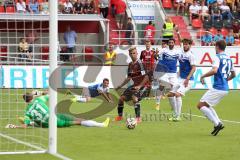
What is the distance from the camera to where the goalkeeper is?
659 inches

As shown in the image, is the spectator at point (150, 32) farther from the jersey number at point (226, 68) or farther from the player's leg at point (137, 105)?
the jersey number at point (226, 68)

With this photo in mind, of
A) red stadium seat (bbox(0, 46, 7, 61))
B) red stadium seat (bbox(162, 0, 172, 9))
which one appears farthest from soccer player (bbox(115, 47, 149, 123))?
red stadium seat (bbox(162, 0, 172, 9))

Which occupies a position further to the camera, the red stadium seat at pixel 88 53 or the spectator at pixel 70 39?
the spectator at pixel 70 39

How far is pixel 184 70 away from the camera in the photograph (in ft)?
65.8

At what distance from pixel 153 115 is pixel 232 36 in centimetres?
1910

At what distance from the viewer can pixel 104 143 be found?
1490 cm

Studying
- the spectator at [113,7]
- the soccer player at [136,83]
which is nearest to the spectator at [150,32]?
the spectator at [113,7]

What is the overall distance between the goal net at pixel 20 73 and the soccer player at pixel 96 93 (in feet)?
6.49

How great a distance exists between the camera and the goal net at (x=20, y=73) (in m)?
15.2

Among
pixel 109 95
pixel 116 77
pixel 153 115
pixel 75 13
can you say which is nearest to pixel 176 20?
pixel 75 13

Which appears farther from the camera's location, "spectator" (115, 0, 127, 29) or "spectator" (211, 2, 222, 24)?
"spectator" (211, 2, 222, 24)

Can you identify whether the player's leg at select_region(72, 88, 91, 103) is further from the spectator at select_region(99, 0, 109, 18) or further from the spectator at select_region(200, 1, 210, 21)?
the spectator at select_region(200, 1, 210, 21)

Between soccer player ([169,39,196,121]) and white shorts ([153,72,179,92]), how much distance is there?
0.27 meters

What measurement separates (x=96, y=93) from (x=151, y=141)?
1085 cm
